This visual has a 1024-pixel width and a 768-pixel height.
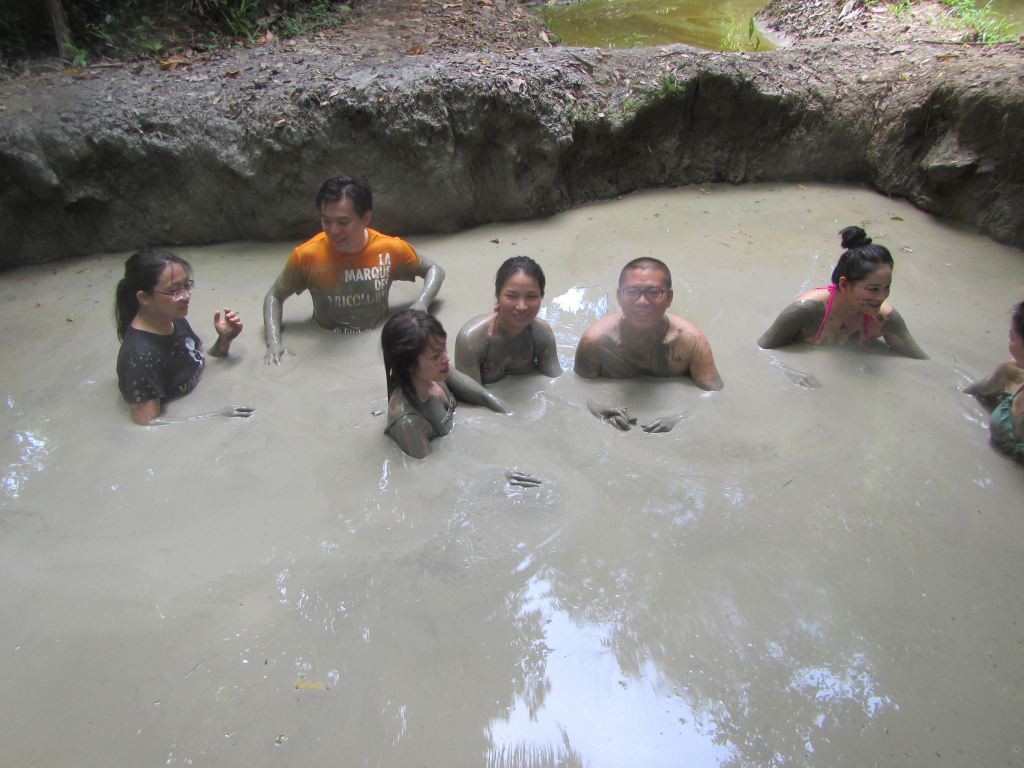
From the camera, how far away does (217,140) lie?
4.91 m

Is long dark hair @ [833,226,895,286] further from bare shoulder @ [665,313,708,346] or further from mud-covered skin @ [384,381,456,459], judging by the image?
mud-covered skin @ [384,381,456,459]

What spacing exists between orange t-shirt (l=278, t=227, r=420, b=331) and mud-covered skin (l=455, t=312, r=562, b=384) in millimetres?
993

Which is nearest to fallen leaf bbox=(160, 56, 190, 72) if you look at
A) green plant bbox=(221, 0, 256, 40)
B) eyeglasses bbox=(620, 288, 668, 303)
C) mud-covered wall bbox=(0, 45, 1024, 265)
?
mud-covered wall bbox=(0, 45, 1024, 265)

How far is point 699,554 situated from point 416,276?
8.95 ft

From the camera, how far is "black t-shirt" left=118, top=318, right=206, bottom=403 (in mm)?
3262

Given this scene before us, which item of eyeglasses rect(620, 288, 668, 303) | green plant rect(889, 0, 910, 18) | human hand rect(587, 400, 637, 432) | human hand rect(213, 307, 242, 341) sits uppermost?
green plant rect(889, 0, 910, 18)

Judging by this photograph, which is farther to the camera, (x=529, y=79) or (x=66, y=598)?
(x=529, y=79)

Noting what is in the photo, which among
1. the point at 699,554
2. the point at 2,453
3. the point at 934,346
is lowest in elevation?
the point at 2,453

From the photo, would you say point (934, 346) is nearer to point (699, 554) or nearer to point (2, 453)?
point (699, 554)

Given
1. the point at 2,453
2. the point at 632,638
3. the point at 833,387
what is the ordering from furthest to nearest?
the point at 833,387
the point at 2,453
the point at 632,638

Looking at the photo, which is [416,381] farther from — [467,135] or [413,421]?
[467,135]

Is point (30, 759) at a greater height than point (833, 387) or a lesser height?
lesser

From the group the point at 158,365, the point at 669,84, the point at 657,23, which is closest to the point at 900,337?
the point at 669,84

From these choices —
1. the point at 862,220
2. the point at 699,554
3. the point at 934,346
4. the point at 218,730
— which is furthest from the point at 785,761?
the point at 862,220
